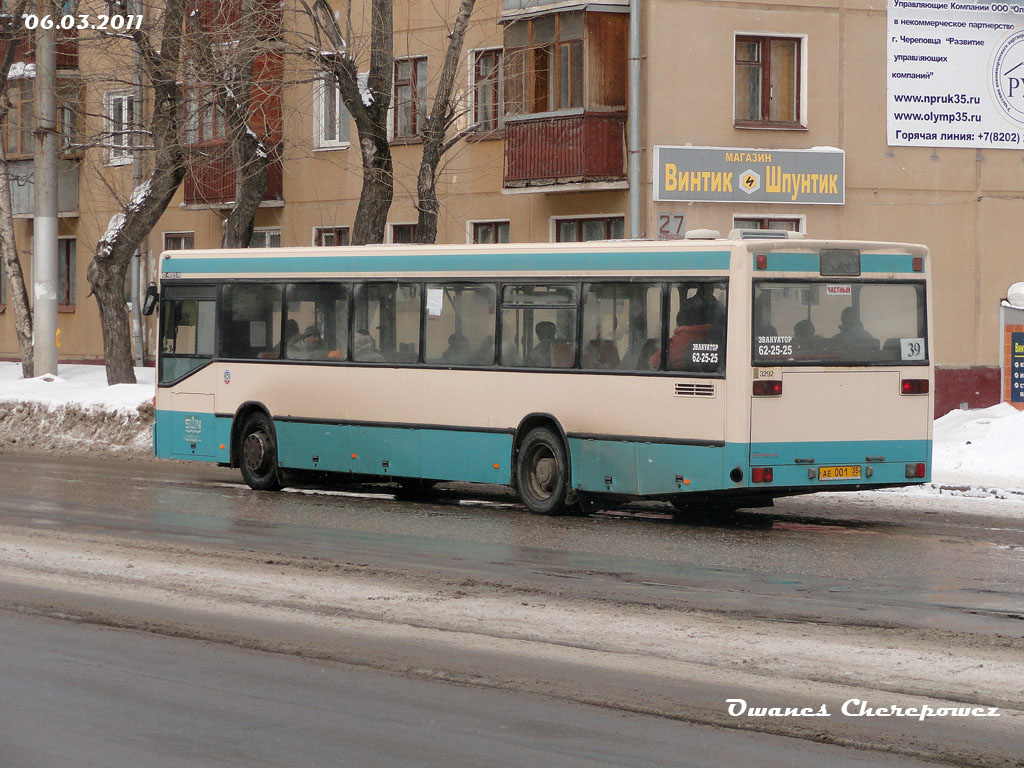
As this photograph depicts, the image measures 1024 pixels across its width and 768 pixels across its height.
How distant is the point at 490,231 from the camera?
30.7m

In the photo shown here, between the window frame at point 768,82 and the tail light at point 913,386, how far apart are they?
12786 mm

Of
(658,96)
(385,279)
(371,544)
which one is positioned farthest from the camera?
(658,96)

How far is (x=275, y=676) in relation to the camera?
26.5ft

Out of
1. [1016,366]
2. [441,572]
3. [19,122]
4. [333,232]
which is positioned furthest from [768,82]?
[19,122]

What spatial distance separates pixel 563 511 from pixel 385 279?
3305 mm

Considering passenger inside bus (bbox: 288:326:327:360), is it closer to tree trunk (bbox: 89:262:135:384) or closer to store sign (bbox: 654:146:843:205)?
store sign (bbox: 654:146:843:205)

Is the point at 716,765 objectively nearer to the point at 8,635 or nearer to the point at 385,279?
the point at 8,635

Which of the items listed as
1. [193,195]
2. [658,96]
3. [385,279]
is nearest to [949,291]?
[658,96]

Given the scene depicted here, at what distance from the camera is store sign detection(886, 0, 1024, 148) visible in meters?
27.9

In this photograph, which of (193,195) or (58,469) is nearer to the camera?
(58,469)

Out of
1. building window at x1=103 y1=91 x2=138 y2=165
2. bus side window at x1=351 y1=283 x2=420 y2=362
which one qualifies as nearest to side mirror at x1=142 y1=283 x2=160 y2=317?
bus side window at x1=351 y1=283 x2=420 y2=362

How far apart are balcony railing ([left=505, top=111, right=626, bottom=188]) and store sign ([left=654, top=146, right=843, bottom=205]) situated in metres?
0.75

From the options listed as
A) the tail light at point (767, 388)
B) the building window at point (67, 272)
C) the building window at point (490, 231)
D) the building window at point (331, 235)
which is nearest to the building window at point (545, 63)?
the building window at point (490, 231)

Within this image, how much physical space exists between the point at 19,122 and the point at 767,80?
21.0 m
